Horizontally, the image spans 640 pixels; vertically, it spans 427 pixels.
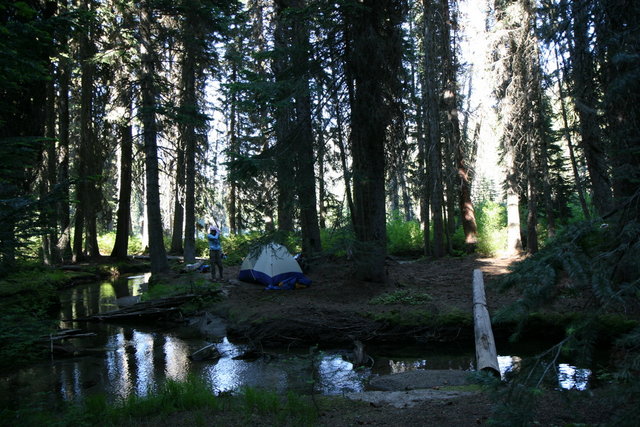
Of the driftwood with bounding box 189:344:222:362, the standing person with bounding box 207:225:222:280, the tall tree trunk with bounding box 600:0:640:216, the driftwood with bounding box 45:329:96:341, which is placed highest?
the tall tree trunk with bounding box 600:0:640:216

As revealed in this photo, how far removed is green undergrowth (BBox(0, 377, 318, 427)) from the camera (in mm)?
4367

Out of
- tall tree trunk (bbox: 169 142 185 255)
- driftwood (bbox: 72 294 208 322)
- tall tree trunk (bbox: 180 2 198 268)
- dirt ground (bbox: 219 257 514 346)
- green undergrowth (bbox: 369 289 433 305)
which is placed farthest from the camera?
tall tree trunk (bbox: 169 142 185 255)

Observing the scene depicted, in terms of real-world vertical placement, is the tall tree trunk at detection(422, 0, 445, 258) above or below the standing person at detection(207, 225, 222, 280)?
above

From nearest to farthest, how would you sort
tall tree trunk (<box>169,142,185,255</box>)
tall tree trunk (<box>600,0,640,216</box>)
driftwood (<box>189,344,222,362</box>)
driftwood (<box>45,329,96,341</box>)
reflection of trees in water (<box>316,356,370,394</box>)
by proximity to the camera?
tall tree trunk (<box>600,0,640,216</box>), reflection of trees in water (<box>316,356,370,394</box>), driftwood (<box>189,344,222,362</box>), driftwood (<box>45,329,96,341</box>), tall tree trunk (<box>169,142,185,255</box>)

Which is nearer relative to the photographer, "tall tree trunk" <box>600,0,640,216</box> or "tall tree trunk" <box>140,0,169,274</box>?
"tall tree trunk" <box>600,0,640,216</box>

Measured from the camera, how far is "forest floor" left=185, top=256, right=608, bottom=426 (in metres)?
4.40

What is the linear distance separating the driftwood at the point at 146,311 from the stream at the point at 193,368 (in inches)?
44.7

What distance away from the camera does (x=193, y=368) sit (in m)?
7.73

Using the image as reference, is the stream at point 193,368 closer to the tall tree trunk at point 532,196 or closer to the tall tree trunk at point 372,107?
the tall tree trunk at point 372,107

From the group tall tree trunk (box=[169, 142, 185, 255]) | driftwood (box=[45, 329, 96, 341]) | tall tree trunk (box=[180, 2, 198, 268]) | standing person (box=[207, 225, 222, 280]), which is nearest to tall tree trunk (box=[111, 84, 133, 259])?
tall tree trunk (box=[169, 142, 185, 255])

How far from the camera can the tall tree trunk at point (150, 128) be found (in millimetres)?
15055

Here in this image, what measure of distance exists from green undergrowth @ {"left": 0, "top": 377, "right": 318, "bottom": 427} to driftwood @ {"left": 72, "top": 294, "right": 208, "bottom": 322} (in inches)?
258

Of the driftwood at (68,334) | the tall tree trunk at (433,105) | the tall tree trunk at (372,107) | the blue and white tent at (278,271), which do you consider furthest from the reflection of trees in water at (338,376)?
the tall tree trunk at (433,105)

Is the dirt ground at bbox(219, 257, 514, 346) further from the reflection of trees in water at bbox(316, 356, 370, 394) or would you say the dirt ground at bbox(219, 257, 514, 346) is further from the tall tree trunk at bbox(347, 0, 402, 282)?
the reflection of trees in water at bbox(316, 356, 370, 394)
